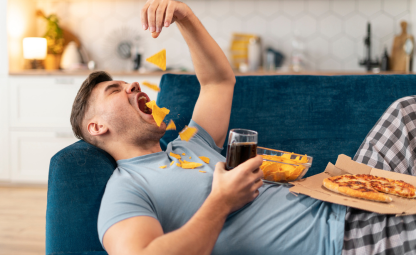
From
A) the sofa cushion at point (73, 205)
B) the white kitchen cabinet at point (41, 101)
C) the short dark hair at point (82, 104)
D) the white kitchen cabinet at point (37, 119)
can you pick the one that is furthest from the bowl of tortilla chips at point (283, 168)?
the white kitchen cabinet at point (41, 101)

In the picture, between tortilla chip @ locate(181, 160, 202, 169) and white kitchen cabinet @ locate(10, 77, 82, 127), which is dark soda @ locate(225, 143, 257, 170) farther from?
white kitchen cabinet @ locate(10, 77, 82, 127)

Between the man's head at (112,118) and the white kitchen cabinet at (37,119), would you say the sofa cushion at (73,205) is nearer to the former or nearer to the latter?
the man's head at (112,118)

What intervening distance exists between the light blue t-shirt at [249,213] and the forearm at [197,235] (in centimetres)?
16

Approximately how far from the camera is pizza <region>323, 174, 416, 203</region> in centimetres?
106

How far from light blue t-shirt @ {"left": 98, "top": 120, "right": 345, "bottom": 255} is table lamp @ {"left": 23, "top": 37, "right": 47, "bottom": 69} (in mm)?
2784

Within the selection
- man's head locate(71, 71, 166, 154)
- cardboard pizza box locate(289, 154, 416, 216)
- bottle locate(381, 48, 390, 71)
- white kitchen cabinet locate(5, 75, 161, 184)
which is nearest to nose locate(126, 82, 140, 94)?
man's head locate(71, 71, 166, 154)

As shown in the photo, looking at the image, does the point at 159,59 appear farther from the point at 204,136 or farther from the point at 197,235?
the point at 197,235

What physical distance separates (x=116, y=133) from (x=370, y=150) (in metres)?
1.03

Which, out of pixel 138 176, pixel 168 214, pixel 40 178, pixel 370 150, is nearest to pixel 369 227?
pixel 370 150

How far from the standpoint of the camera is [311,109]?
5.54ft

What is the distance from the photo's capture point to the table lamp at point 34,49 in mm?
3395

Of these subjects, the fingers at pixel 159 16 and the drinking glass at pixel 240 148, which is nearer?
the drinking glass at pixel 240 148

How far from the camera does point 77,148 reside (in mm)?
1225

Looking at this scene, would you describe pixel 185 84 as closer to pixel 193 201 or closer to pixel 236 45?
pixel 193 201
